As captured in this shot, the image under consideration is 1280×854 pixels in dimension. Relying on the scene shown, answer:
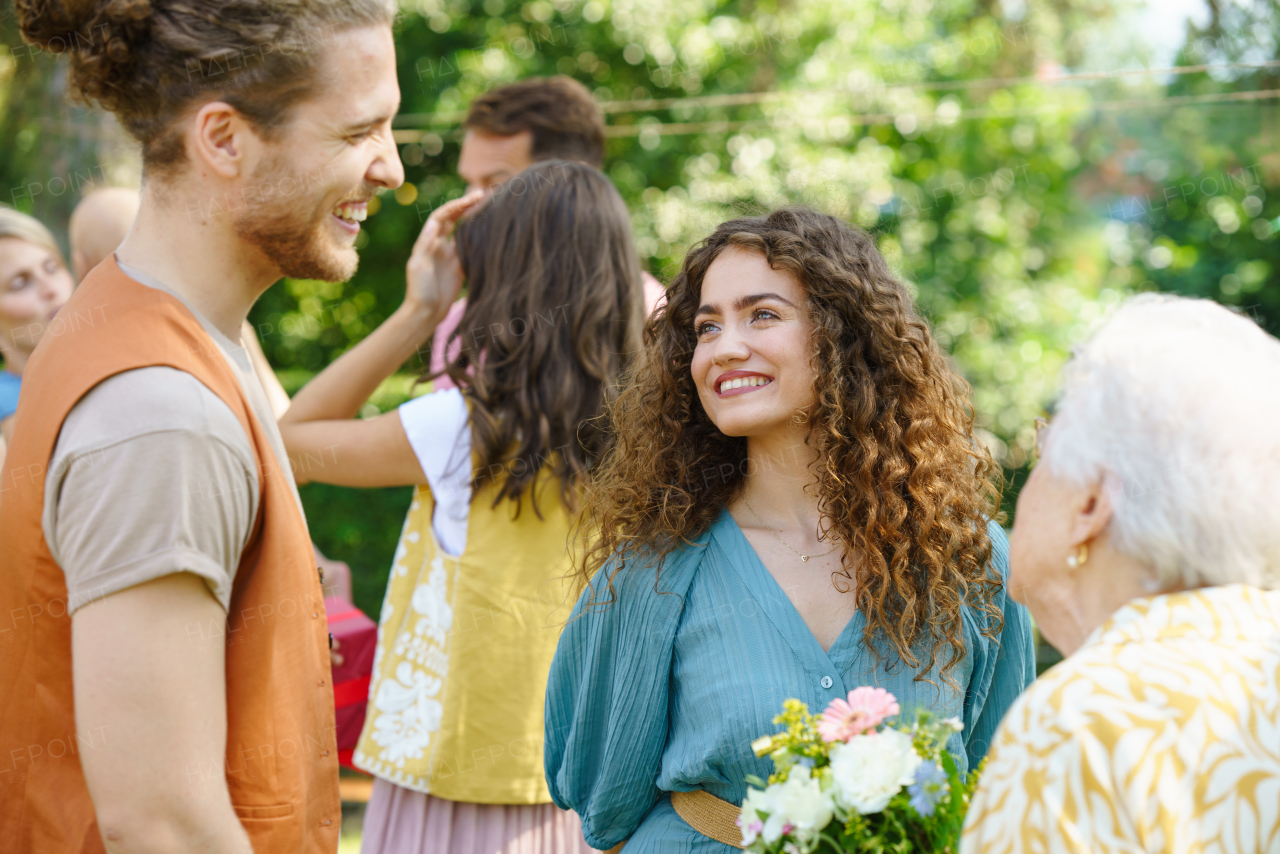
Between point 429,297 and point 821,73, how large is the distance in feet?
20.5

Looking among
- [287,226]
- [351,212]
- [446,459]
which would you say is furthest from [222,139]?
[446,459]

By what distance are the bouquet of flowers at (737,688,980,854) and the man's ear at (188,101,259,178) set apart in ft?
3.89

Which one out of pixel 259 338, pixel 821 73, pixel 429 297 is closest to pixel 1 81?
pixel 259 338

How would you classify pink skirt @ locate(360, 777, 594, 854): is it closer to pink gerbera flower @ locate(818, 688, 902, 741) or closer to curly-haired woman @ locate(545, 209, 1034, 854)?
curly-haired woman @ locate(545, 209, 1034, 854)

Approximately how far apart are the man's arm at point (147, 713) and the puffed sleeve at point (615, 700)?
37.3 inches

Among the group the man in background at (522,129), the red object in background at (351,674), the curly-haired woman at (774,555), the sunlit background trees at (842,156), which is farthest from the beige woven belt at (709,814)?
the sunlit background trees at (842,156)

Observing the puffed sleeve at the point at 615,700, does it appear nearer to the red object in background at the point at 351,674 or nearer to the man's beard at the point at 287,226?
the red object in background at the point at 351,674

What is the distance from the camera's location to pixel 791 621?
2.03 metres

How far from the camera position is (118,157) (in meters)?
7.49

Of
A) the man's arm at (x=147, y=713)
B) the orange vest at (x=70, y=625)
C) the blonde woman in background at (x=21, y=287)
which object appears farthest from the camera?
the blonde woman in background at (x=21, y=287)

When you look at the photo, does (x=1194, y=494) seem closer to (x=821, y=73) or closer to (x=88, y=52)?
(x=88, y=52)

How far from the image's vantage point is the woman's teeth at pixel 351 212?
65.8 inches

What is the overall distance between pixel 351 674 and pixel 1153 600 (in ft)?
7.30

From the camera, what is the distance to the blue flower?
1435 mm
